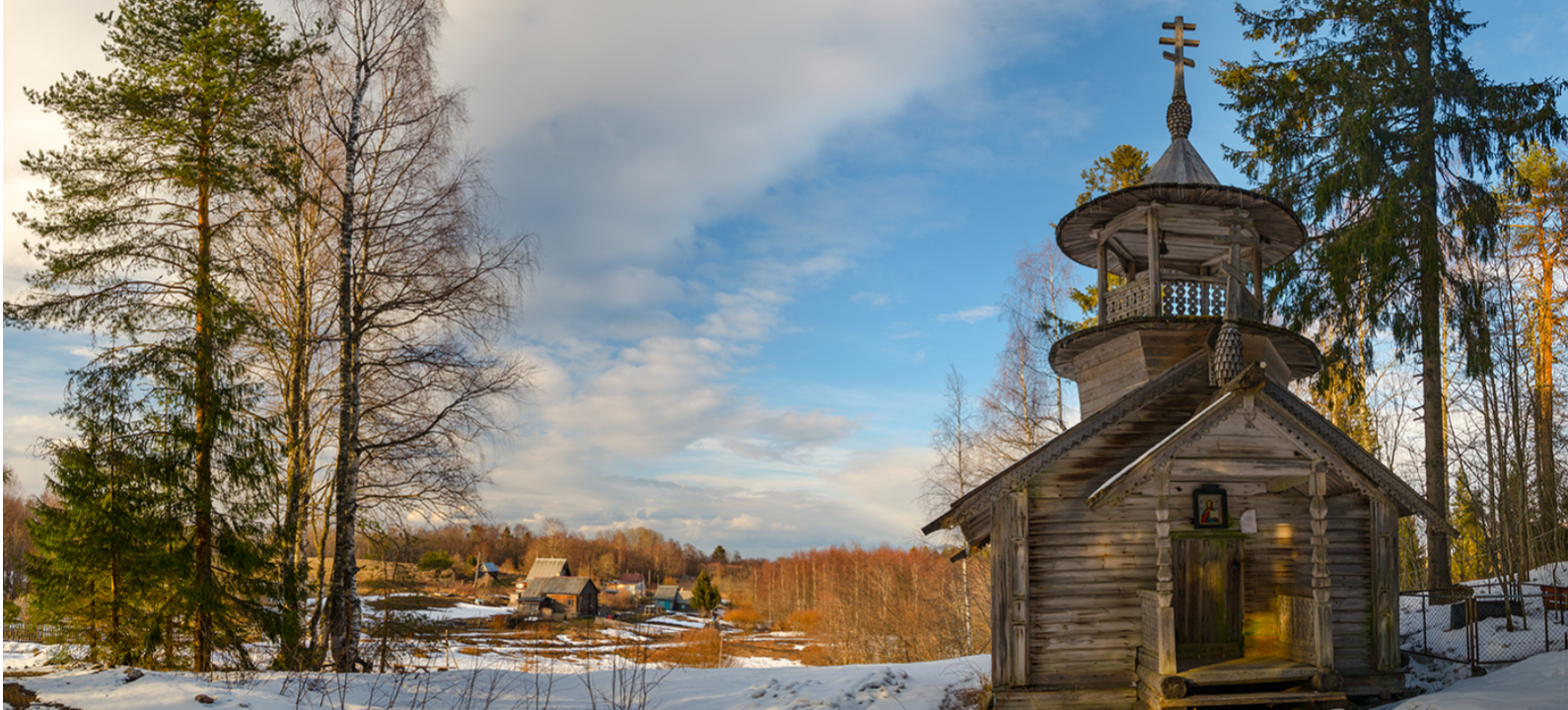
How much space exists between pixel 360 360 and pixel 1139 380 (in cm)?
1261

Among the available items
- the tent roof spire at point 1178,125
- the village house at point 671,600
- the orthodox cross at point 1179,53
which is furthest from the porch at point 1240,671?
the village house at point 671,600

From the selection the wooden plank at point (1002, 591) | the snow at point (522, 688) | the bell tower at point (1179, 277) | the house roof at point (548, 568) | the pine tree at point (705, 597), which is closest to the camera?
the snow at point (522, 688)

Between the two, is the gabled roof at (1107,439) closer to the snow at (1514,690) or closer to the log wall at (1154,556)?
the log wall at (1154,556)

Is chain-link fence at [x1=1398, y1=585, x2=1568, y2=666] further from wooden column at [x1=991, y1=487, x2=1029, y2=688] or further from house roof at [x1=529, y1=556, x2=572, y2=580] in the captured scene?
house roof at [x1=529, y1=556, x2=572, y2=580]

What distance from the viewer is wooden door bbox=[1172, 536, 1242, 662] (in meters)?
11.6

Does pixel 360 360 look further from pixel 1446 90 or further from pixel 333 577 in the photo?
pixel 1446 90

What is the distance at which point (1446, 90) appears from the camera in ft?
55.4

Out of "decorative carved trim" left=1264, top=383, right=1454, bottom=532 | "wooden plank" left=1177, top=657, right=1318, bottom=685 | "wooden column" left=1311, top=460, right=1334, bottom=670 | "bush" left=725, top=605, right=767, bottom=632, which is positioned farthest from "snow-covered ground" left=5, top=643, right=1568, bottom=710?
"bush" left=725, top=605, right=767, bottom=632

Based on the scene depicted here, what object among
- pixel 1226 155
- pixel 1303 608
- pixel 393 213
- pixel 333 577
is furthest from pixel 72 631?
pixel 1226 155

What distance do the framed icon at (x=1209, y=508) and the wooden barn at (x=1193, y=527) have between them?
23 mm

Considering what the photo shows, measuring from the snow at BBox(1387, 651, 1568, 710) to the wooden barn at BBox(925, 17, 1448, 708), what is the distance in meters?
0.84

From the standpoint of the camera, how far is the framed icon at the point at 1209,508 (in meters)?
11.6

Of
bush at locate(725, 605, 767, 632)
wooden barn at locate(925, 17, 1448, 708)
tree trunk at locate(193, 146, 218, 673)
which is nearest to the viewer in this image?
wooden barn at locate(925, 17, 1448, 708)

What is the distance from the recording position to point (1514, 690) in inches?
412
